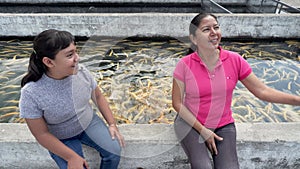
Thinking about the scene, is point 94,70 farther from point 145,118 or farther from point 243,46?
point 243,46

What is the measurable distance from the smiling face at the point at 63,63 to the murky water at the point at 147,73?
154 centimetres

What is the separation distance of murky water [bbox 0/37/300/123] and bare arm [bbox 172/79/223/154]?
3.78ft

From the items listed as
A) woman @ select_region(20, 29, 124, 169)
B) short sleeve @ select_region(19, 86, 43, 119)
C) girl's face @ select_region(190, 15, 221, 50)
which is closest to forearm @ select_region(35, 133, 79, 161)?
woman @ select_region(20, 29, 124, 169)

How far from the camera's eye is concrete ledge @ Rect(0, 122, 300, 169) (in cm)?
218

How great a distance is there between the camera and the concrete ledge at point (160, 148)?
7.16 feet

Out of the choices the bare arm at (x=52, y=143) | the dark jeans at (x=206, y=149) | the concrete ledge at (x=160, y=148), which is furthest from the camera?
the concrete ledge at (x=160, y=148)

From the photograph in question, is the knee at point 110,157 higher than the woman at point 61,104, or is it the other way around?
the woman at point 61,104

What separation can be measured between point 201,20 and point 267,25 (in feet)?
13.1

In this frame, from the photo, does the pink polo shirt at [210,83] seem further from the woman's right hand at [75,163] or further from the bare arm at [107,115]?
the woman's right hand at [75,163]

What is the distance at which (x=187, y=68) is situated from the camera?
193 centimetres

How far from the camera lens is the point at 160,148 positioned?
7.29 ft

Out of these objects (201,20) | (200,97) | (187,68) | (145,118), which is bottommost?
(145,118)

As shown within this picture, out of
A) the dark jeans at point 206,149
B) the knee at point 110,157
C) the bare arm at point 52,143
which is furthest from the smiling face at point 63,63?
the dark jeans at point 206,149

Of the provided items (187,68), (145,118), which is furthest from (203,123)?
(145,118)
